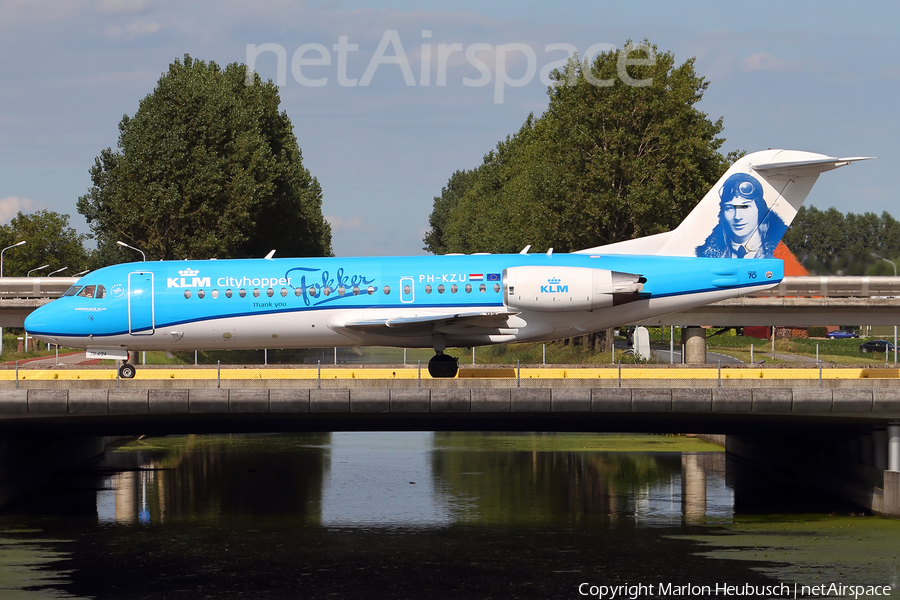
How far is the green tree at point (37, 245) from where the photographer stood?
414ft

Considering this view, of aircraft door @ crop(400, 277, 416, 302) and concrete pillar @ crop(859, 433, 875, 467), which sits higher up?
aircraft door @ crop(400, 277, 416, 302)

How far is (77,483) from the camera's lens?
1794 inches

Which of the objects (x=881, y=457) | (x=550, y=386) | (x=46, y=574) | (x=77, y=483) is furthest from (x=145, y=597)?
(x=881, y=457)

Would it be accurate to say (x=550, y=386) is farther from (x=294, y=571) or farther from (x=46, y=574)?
(x=46, y=574)

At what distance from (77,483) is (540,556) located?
23861 millimetres

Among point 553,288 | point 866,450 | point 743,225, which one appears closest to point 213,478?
point 553,288

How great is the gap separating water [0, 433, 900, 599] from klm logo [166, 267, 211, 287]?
867 cm

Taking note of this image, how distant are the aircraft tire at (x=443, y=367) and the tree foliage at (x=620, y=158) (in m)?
37.7

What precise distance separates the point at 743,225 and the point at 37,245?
108670mm

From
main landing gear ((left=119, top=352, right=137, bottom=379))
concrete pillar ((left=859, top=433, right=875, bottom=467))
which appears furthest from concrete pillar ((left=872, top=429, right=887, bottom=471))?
main landing gear ((left=119, top=352, right=137, bottom=379))

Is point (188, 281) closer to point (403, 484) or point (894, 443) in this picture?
point (403, 484)

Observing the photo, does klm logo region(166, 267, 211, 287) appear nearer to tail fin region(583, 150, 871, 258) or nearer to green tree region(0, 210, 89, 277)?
tail fin region(583, 150, 871, 258)

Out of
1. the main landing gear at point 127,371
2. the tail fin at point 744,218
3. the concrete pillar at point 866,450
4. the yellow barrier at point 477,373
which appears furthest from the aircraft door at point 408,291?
the concrete pillar at point 866,450

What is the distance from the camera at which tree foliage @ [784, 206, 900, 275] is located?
51.6 metres
